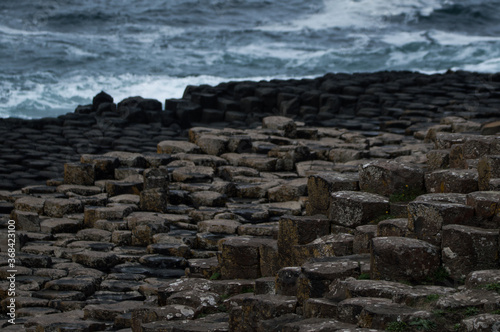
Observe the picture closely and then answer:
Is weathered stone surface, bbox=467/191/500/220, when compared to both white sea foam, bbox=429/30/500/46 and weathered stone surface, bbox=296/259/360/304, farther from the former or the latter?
white sea foam, bbox=429/30/500/46

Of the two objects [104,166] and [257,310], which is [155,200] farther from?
[257,310]

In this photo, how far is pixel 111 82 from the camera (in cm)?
4256

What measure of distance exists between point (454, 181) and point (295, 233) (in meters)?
1.93

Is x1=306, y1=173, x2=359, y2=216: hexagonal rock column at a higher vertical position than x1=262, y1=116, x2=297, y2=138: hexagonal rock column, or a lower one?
lower

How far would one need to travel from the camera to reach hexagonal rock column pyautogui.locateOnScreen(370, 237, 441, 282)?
7.00 metres

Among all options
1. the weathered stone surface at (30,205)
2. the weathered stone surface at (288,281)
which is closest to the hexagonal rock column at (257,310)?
the weathered stone surface at (288,281)

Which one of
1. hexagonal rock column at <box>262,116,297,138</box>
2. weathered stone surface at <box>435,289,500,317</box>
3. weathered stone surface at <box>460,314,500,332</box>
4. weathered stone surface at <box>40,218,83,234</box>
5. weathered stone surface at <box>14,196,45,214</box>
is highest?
hexagonal rock column at <box>262,116,297,138</box>

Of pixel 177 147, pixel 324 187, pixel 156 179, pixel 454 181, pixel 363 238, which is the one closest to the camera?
pixel 363 238

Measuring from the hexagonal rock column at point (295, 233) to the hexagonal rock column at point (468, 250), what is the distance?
7.67 feet

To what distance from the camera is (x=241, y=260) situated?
31.4ft

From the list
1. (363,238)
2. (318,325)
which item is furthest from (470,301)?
(363,238)

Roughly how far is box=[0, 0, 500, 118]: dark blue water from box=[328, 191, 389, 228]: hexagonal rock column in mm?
28444

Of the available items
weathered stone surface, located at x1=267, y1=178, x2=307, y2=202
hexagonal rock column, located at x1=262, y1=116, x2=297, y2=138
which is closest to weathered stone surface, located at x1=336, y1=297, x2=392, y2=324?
weathered stone surface, located at x1=267, y1=178, x2=307, y2=202

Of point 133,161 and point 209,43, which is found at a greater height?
point 209,43
